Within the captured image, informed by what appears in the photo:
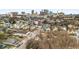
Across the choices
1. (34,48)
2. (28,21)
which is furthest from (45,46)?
→ (28,21)

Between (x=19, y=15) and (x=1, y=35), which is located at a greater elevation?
(x=19, y=15)

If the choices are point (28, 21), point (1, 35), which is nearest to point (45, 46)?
point (28, 21)
